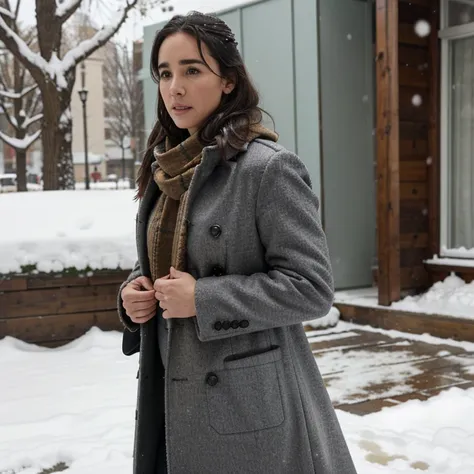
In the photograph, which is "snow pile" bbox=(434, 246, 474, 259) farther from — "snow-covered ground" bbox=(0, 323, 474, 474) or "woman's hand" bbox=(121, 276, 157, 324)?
"woman's hand" bbox=(121, 276, 157, 324)

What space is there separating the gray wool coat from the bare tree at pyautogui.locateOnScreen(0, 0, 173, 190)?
933 centimetres

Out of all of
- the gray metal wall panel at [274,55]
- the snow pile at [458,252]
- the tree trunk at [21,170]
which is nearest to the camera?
the snow pile at [458,252]

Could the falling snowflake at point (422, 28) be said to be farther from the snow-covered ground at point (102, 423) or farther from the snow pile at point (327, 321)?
the snow-covered ground at point (102, 423)

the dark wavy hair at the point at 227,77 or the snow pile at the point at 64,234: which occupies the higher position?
the dark wavy hair at the point at 227,77

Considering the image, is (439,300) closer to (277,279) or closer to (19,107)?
(277,279)

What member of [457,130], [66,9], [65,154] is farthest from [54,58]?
[457,130]

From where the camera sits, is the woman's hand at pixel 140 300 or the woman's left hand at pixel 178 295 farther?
the woman's hand at pixel 140 300

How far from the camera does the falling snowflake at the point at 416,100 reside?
26.0ft

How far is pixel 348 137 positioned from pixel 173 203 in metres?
6.74

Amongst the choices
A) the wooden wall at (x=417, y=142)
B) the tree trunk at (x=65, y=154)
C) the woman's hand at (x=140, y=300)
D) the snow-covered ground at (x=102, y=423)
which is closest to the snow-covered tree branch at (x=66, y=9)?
the tree trunk at (x=65, y=154)

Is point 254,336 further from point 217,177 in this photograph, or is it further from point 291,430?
point 217,177

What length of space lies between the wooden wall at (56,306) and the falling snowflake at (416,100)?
3928 millimetres

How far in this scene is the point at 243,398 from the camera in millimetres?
1731

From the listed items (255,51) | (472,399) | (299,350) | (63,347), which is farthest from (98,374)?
(255,51)
